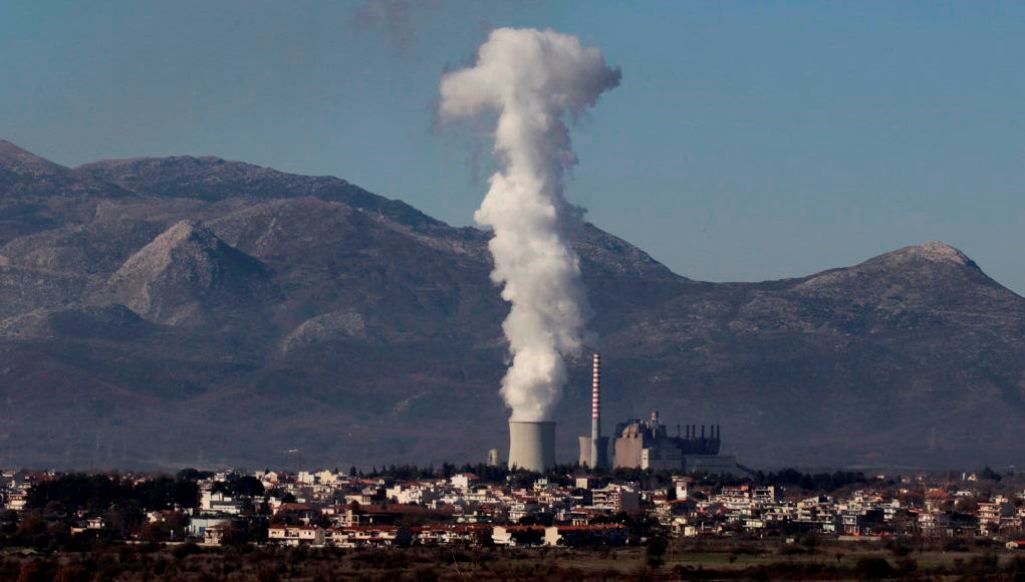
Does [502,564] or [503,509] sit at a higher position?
[503,509]

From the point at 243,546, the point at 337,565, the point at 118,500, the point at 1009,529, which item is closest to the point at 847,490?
the point at 1009,529

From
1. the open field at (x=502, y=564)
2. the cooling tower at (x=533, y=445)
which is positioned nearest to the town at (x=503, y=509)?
the cooling tower at (x=533, y=445)

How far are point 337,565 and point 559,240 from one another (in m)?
75.0

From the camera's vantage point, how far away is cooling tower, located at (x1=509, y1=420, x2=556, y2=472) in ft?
604

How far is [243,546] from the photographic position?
110812 millimetres

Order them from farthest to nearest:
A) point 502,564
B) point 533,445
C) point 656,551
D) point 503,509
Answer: point 533,445, point 503,509, point 656,551, point 502,564

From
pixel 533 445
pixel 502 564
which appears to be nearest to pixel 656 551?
pixel 502 564

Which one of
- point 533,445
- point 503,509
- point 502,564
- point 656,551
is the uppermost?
point 533,445

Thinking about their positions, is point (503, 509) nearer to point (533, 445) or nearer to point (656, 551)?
point (533, 445)

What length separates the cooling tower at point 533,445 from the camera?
604 feet

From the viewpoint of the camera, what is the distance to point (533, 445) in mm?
186000

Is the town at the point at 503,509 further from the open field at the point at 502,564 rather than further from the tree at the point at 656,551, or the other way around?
the open field at the point at 502,564

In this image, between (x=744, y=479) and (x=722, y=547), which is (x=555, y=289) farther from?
(x=722, y=547)

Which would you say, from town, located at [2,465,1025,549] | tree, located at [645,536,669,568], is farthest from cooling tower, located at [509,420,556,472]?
tree, located at [645,536,669,568]
